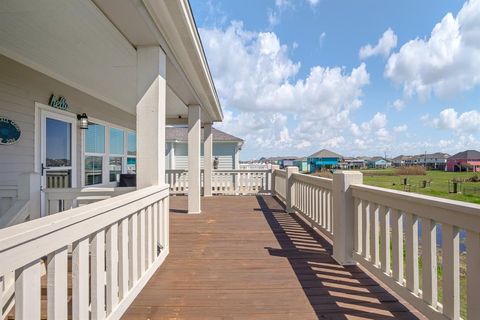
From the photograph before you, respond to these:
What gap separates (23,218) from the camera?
2.78 m

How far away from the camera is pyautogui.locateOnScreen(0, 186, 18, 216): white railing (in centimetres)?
309

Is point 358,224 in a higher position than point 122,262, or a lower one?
higher

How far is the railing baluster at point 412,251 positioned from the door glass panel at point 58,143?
17.4ft

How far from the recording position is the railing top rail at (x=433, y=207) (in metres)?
1.49

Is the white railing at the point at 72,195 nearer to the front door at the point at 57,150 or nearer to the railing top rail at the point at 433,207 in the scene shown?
the front door at the point at 57,150

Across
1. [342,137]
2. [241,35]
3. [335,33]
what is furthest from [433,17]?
[342,137]

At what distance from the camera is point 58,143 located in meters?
5.24

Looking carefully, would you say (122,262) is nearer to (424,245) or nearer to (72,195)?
(72,195)

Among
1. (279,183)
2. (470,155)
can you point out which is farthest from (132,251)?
(470,155)

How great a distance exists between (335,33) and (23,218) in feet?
51.3

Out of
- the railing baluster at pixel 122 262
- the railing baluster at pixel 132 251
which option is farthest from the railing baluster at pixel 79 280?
the railing baluster at pixel 132 251

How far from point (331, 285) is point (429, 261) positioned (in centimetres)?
91

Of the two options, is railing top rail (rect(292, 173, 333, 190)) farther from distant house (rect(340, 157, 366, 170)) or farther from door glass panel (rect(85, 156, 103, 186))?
distant house (rect(340, 157, 366, 170))

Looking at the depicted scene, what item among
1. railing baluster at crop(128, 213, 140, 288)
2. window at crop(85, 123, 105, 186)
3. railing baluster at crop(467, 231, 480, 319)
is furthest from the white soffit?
railing baluster at crop(467, 231, 480, 319)
